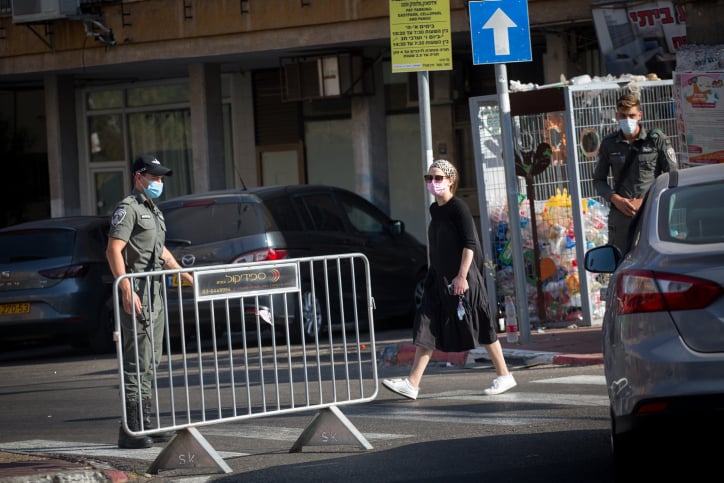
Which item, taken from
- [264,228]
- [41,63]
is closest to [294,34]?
[41,63]

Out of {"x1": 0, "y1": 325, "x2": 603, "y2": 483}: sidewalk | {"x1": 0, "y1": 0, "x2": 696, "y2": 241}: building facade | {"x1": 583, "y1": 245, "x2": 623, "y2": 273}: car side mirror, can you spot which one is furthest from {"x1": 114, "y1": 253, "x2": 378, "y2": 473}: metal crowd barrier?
{"x1": 0, "y1": 0, "x2": 696, "y2": 241}: building facade

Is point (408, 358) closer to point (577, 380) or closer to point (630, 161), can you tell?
point (577, 380)

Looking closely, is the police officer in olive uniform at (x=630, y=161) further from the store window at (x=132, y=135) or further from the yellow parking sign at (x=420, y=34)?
the store window at (x=132, y=135)

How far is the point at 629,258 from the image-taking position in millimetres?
6410

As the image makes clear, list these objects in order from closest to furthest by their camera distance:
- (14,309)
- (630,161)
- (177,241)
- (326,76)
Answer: (630,161) → (177,241) → (14,309) → (326,76)

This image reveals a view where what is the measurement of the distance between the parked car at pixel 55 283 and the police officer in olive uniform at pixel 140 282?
21.4ft

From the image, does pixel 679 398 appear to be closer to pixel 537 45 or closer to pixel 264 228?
pixel 264 228

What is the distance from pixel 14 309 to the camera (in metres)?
16.0

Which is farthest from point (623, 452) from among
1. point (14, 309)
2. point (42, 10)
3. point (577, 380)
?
point (42, 10)

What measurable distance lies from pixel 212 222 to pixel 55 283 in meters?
2.05

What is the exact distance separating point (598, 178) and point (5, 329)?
7388 mm

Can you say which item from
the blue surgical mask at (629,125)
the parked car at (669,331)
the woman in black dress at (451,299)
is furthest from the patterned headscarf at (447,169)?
the parked car at (669,331)

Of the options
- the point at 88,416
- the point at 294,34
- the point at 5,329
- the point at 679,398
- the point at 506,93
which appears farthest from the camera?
the point at 294,34

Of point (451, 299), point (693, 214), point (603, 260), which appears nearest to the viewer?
point (693, 214)
